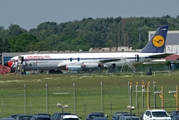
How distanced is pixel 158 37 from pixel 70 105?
5855 centimetres

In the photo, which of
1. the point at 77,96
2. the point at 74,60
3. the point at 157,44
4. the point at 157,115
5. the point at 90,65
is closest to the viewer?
the point at 157,115

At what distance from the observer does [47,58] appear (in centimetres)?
11225

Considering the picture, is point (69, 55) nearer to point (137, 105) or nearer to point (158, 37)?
point (158, 37)

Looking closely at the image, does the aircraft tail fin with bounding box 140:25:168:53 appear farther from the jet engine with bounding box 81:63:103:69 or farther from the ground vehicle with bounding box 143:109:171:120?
the ground vehicle with bounding box 143:109:171:120

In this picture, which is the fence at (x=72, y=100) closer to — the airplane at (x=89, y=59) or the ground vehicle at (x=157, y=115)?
the ground vehicle at (x=157, y=115)

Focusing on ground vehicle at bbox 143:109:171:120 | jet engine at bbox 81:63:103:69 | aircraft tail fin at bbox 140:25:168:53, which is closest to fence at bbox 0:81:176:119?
ground vehicle at bbox 143:109:171:120

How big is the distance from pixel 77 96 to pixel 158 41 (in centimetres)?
5152

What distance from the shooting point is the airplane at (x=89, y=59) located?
111250 millimetres

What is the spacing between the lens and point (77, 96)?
63562 mm

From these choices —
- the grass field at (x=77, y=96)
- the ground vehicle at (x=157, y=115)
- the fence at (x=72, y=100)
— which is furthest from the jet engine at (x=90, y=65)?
the ground vehicle at (x=157, y=115)

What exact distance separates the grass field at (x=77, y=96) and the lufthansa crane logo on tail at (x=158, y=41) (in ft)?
98.9

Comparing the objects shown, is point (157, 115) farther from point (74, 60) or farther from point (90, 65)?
point (74, 60)

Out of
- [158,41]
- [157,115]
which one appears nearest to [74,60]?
[158,41]

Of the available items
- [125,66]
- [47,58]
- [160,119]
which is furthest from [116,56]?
[160,119]
